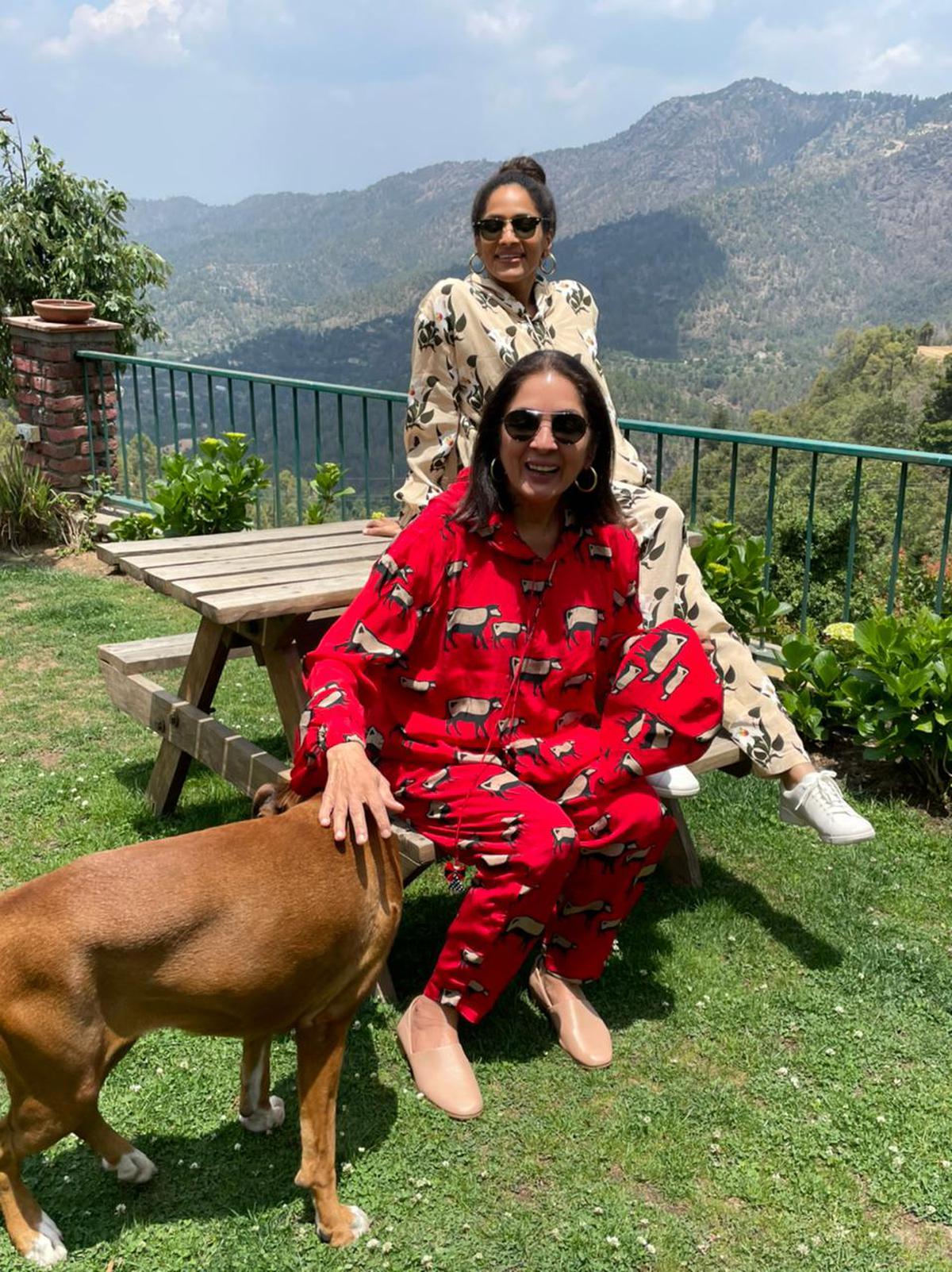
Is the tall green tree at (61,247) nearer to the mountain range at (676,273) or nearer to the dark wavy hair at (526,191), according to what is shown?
the dark wavy hair at (526,191)

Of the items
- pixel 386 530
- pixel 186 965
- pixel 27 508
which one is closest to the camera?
pixel 186 965

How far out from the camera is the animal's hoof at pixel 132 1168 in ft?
6.86

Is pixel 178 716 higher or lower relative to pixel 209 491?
lower

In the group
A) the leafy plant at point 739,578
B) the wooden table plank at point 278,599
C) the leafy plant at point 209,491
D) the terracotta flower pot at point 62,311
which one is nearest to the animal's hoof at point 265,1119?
the wooden table plank at point 278,599

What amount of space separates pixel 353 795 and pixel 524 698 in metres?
0.67

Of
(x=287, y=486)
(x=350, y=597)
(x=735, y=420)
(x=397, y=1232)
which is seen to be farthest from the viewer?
(x=735, y=420)

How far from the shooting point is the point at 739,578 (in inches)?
181

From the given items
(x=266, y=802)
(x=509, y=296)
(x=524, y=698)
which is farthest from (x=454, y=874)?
(x=509, y=296)

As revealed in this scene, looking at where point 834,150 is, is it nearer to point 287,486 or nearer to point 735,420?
point 735,420

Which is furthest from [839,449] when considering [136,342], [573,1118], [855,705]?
[136,342]

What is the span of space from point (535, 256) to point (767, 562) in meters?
1.86

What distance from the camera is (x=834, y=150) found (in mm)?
191875

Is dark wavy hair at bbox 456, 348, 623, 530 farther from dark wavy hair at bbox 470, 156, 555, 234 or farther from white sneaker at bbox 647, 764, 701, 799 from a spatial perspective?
dark wavy hair at bbox 470, 156, 555, 234

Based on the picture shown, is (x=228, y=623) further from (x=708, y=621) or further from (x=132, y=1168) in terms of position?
(x=708, y=621)
